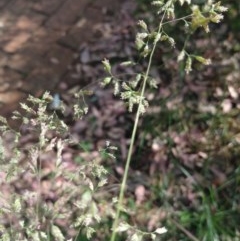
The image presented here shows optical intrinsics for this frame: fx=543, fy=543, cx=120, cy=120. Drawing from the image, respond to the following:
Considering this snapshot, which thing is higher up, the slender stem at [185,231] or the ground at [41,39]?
the ground at [41,39]

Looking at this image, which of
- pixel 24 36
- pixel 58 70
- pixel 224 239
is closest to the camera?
pixel 224 239

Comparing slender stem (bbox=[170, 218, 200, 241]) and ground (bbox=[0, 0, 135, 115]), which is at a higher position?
ground (bbox=[0, 0, 135, 115])

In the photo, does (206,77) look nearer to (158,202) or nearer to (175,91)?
(175,91)

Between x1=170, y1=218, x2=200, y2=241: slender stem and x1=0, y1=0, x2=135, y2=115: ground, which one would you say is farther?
x1=0, y1=0, x2=135, y2=115: ground

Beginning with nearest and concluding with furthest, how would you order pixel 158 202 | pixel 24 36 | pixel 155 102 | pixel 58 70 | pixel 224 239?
pixel 224 239 < pixel 158 202 < pixel 155 102 < pixel 58 70 < pixel 24 36

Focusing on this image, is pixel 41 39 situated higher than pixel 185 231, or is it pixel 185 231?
pixel 41 39

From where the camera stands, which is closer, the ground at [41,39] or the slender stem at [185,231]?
the slender stem at [185,231]

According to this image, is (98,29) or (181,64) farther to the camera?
(98,29)

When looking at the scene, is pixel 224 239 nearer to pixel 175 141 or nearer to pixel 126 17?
pixel 175 141

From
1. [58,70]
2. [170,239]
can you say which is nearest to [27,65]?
[58,70]

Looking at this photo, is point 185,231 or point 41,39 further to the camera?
point 41,39

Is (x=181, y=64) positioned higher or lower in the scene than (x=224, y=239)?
higher
